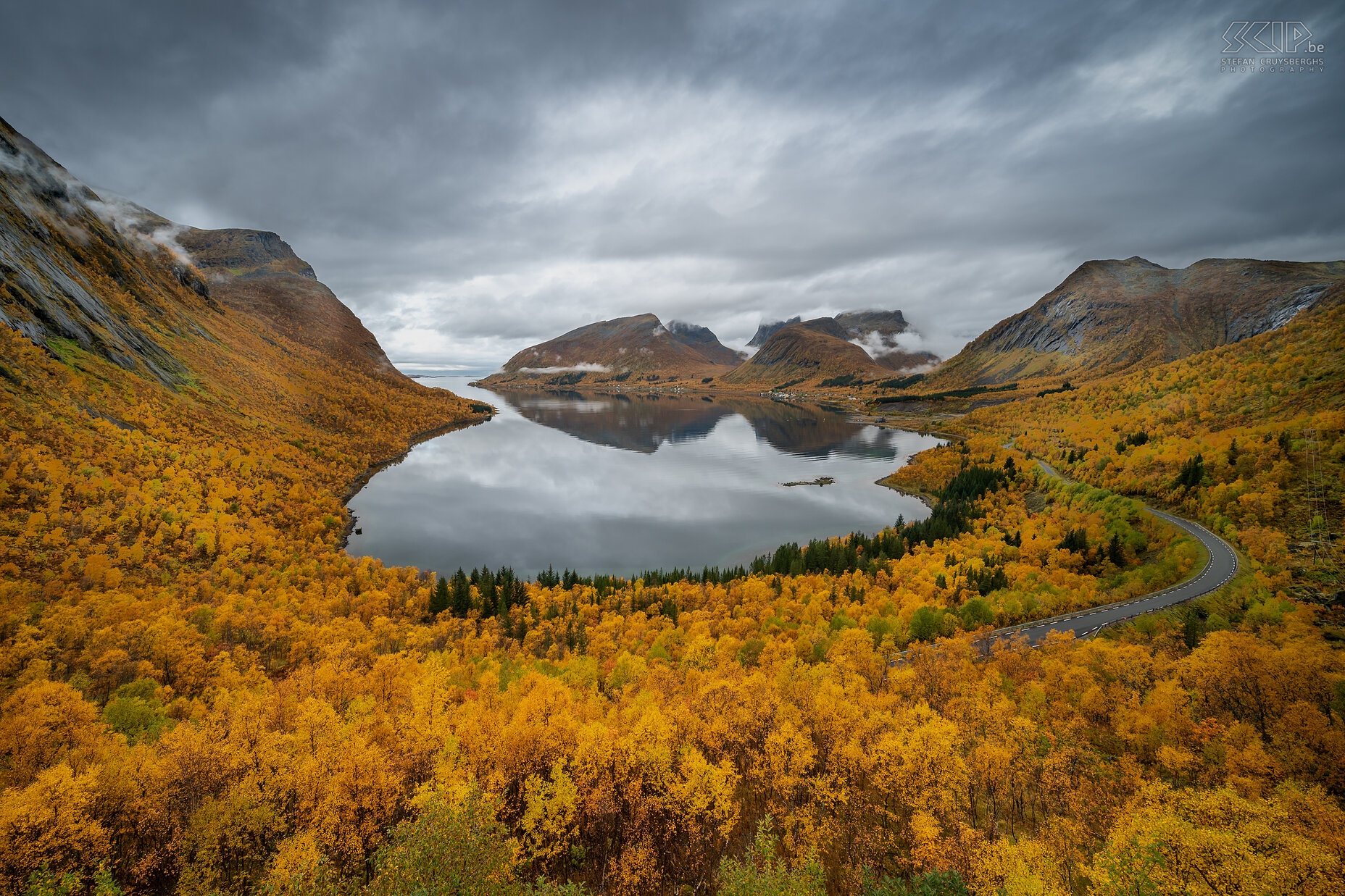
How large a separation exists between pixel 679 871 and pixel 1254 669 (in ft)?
123

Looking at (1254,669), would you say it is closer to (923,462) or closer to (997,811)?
(997,811)

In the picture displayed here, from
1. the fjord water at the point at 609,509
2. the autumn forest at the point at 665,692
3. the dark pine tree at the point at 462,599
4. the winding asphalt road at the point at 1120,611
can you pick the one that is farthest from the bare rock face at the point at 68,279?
the winding asphalt road at the point at 1120,611

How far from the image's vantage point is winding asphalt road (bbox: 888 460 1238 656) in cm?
5041

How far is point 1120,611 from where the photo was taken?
5247 centimetres

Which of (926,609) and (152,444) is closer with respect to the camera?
(926,609)

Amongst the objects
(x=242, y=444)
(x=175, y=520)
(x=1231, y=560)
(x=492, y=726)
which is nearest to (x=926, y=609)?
(x=1231, y=560)

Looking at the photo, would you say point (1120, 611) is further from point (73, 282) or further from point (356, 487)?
point (73, 282)

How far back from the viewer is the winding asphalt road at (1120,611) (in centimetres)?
5041

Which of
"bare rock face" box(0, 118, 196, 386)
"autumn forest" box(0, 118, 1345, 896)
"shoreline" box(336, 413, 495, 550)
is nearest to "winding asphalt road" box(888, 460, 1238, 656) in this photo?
"autumn forest" box(0, 118, 1345, 896)

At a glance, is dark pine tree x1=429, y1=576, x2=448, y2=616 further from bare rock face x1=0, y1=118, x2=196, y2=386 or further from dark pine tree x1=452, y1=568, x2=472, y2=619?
bare rock face x1=0, y1=118, x2=196, y2=386

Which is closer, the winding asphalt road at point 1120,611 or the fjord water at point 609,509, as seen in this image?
the winding asphalt road at point 1120,611

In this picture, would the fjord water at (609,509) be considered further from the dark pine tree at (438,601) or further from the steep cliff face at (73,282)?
the steep cliff face at (73,282)

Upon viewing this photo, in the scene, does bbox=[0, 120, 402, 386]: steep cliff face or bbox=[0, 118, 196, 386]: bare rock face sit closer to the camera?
bbox=[0, 118, 196, 386]: bare rock face

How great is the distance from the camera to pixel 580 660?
51219 mm
